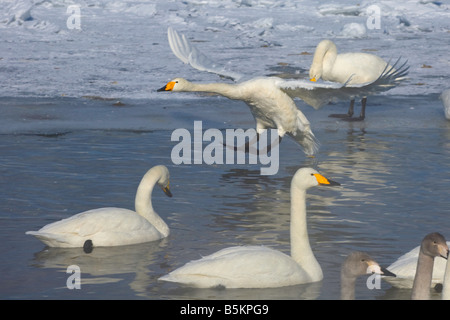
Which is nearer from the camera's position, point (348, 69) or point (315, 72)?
point (315, 72)

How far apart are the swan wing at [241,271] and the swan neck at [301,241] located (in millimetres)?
91

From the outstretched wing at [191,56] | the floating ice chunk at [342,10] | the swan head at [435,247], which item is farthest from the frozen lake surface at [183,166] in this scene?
the floating ice chunk at [342,10]

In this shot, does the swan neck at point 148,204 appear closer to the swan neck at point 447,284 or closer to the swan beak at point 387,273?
the swan beak at point 387,273

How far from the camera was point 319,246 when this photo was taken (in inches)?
300

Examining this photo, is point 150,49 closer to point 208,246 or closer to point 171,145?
point 171,145

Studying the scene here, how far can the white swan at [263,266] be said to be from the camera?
6188mm

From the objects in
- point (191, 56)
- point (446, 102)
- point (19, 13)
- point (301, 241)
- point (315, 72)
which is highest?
point (19, 13)

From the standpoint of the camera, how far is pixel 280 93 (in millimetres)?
11578

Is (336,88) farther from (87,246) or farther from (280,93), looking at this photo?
(87,246)

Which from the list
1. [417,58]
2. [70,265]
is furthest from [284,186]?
[417,58]

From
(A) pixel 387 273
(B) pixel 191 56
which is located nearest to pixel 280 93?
(B) pixel 191 56

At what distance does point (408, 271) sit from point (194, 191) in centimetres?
390

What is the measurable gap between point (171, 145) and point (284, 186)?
2.43 m
